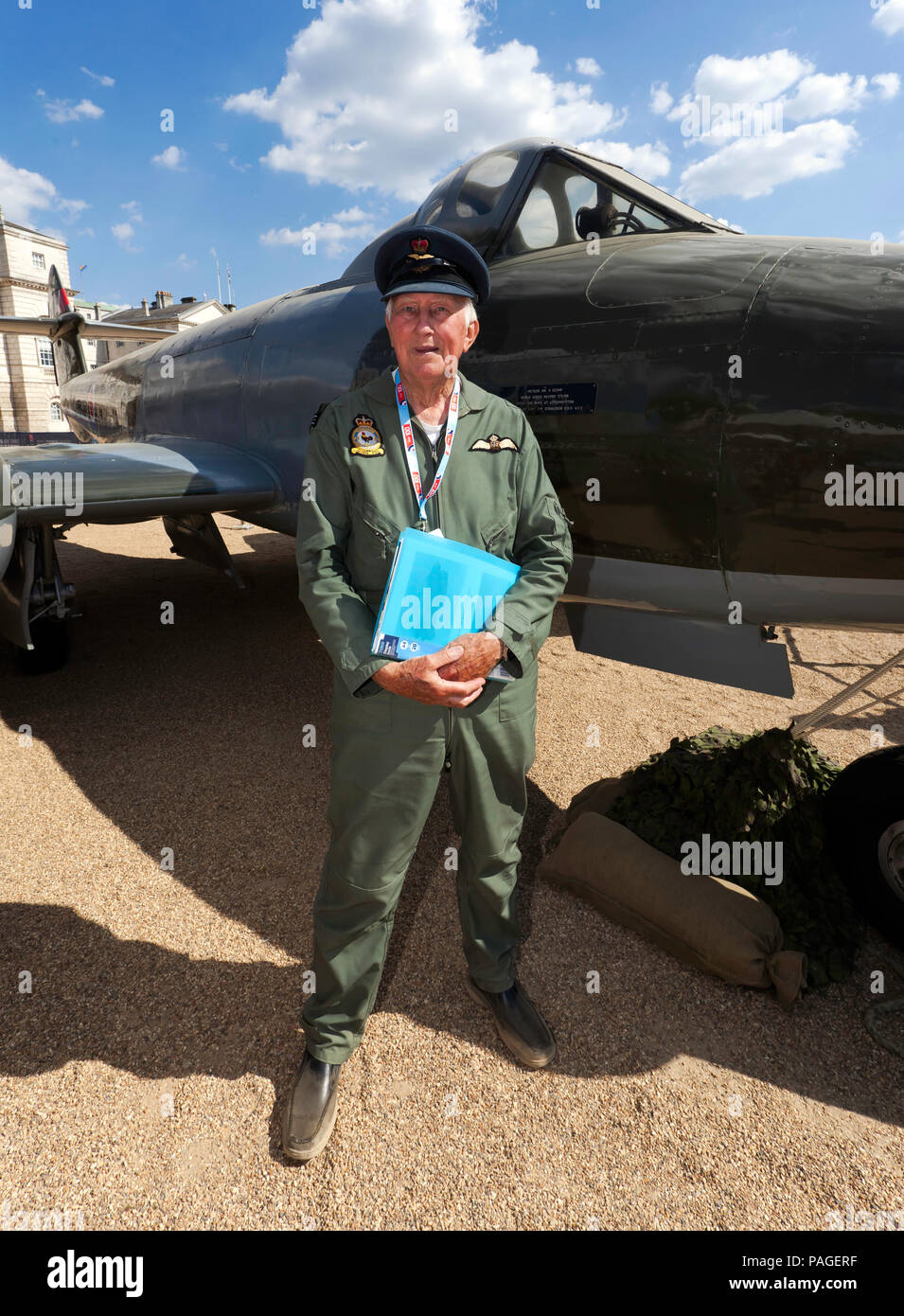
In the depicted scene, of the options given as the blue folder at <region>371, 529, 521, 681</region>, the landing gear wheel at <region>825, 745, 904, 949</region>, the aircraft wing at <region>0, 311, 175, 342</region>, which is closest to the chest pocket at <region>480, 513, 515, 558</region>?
the blue folder at <region>371, 529, 521, 681</region>

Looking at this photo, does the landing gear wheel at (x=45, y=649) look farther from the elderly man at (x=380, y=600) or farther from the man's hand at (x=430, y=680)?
the man's hand at (x=430, y=680)

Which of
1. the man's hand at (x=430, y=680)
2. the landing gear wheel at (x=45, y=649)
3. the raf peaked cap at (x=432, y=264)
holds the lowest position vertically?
the landing gear wheel at (x=45, y=649)

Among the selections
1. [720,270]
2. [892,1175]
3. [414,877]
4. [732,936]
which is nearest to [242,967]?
[414,877]

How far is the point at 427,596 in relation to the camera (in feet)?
6.59

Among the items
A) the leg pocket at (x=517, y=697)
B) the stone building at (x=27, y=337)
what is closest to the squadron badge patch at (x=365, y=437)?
the leg pocket at (x=517, y=697)

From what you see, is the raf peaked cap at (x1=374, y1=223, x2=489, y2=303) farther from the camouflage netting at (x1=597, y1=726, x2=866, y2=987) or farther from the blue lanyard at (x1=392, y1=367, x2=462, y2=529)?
the camouflage netting at (x1=597, y1=726, x2=866, y2=987)

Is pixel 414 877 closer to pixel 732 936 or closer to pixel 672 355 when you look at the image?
pixel 732 936

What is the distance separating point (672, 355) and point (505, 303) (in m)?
1.01

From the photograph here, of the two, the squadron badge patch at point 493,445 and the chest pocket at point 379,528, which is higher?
the squadron badge patch at point 493,445

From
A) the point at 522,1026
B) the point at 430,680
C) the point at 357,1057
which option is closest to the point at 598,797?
the point at 522,1026

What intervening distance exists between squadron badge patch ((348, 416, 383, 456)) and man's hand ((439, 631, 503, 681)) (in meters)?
0.62

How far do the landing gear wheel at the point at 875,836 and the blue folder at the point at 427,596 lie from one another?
2.07m

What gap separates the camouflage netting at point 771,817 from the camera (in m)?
2.97

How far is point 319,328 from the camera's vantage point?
15.0ft
